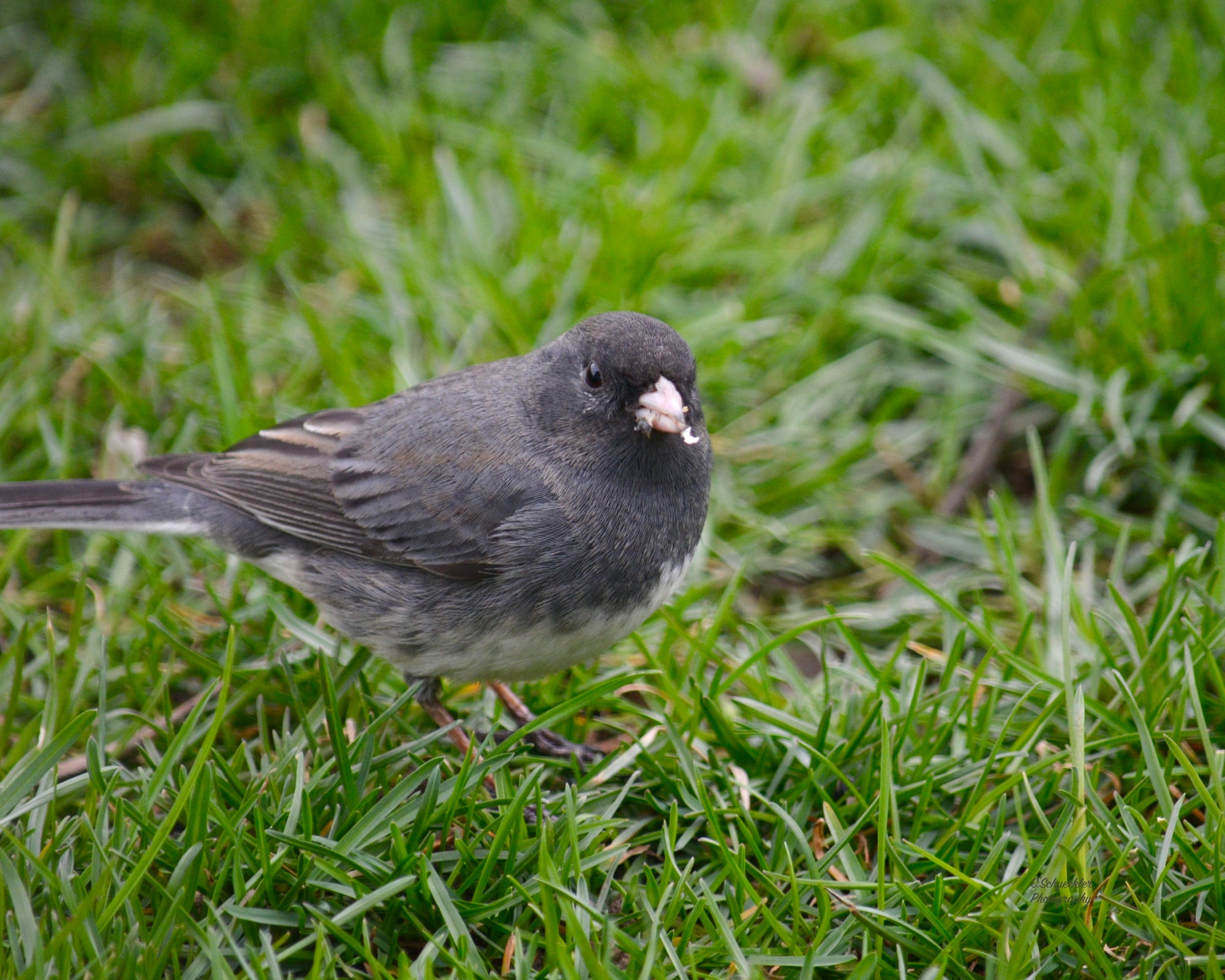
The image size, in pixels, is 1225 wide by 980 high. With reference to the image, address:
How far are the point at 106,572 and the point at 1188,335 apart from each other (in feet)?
11.0

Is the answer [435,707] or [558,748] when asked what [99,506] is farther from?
[558,748]

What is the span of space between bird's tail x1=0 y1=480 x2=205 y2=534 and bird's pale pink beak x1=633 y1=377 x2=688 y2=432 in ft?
4.08

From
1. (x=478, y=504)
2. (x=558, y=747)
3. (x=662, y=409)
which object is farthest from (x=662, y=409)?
(x=558, y=747)

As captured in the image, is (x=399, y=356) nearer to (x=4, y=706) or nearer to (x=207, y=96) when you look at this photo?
(x=4, y=706)

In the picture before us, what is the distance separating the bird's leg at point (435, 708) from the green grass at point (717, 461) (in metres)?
0.08

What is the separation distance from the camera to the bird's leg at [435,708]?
2818 millimetres

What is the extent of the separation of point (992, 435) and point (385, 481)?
2.03 meters

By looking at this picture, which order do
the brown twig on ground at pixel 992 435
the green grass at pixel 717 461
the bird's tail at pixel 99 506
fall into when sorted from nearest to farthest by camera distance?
the green grass at pixel 717 461, the bird's tail at pixel 99 506, the brown twig on ground at pixel 992 435

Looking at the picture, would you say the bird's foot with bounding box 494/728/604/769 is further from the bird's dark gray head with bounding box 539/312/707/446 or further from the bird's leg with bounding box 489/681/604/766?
the bird's dark gray head with bounding box 539/312/707/446

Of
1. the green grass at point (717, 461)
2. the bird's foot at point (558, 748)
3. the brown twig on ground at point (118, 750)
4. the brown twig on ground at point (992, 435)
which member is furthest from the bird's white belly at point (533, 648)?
the brown twig on ground at point (992, 435)

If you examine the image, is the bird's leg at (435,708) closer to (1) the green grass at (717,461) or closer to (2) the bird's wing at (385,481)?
(1) the green grass at (717,461)

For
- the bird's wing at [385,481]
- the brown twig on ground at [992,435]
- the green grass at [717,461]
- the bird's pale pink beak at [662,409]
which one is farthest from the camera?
the brown twig on ground at [992,435]

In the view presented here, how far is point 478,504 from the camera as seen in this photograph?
2648 millimetres

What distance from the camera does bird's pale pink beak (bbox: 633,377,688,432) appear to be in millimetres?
2492
